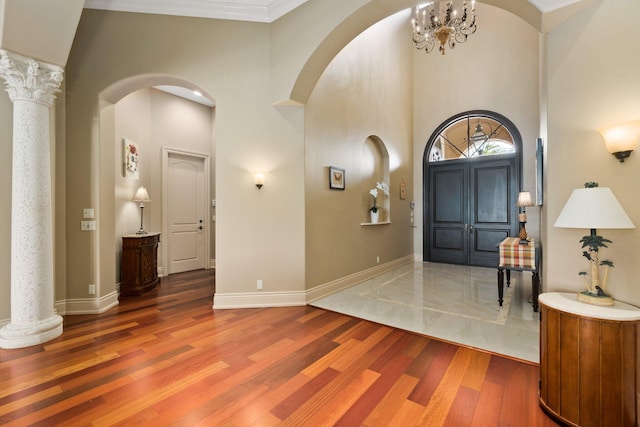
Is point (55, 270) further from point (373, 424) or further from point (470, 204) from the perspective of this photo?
point (470, 204)

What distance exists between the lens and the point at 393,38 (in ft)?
20.9

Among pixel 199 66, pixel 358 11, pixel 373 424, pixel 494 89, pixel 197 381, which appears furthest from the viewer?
A: pixel 494 89

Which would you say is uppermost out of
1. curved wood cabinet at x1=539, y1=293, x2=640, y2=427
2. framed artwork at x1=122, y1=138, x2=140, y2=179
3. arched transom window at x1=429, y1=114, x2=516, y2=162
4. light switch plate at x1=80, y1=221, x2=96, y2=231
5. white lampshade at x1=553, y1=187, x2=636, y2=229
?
arched transom window at x1=429, y1=114, x2=516, y2=162

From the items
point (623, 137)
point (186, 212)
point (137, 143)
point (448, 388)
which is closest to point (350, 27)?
point (623, 137)

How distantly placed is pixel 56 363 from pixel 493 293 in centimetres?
511

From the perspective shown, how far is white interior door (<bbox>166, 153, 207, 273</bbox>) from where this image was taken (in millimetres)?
5691

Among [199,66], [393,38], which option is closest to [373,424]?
[199,66]

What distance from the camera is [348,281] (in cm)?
473

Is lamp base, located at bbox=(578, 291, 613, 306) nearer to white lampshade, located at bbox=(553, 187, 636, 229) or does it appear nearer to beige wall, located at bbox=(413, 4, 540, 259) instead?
white lampshade, located at bbox=(553, 187, 636, 229)

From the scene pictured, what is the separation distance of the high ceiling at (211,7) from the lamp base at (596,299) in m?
3.83

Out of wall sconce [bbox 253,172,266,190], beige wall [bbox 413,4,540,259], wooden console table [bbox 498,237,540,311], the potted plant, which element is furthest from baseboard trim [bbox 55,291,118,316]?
beige wall [bbox 413,4,540,259]

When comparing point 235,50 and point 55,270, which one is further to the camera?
point 235,50

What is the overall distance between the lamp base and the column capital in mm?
4728

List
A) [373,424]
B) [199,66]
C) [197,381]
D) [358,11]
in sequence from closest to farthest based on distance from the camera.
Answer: [373,424]
[197,381]
[358,11]
[199,66]
